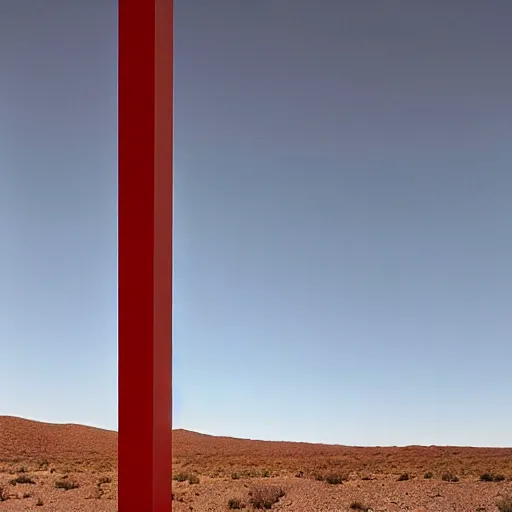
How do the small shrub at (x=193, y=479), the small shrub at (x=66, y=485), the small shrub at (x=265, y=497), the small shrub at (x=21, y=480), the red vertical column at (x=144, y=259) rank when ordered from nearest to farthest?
the red vertical column at (x=144, y=259) < the small shrub at (x=265, y=497) < the small shrub at (x=193, y=479) < the small shrub at (x=66, y=485) < the small shrub at (x=21, y=480)

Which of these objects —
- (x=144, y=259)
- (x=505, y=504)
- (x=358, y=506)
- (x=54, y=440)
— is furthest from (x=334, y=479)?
(x=144, y=259)

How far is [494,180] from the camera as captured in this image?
5219 mm

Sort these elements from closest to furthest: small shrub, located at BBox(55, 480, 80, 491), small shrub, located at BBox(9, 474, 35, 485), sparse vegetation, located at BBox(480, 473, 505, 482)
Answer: sparse vegetation, located at BBox(480, 473, 505, 482) < small shrub, located at BBox(55, 480, 80, 491) < small shrub, located at BBox(9, 474, 35, 485)

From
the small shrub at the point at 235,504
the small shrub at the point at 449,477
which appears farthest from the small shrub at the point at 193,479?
the small shrub at the point at 449,477

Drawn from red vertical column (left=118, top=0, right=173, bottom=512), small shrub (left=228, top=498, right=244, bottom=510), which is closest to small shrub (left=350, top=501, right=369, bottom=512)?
small shrub (left=228, top=498, right=244, bottom=510)

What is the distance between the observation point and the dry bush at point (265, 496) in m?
5.32

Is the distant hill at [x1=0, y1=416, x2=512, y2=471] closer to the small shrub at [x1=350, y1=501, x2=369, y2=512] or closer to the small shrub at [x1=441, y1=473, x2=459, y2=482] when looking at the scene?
the small shrub at [x1=441, y1=473, x2=459, y2=482]

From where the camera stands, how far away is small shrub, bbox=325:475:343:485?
534 centimetres

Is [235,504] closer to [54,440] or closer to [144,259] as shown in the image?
[54,440]

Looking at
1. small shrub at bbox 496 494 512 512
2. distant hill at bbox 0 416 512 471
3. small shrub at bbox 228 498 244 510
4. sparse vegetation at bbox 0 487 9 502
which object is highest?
distant hill at bbox 0 416 512 471


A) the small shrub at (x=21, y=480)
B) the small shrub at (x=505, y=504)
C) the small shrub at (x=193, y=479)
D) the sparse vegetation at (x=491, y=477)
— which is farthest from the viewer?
the small shrub at (x=21, y=480)

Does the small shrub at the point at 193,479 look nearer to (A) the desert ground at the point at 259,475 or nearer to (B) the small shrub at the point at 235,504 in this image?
(A) the desert ground at the point at 259,475

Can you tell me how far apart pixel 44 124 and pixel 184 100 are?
1.05 meters

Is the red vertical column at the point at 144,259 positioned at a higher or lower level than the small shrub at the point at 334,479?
higher
